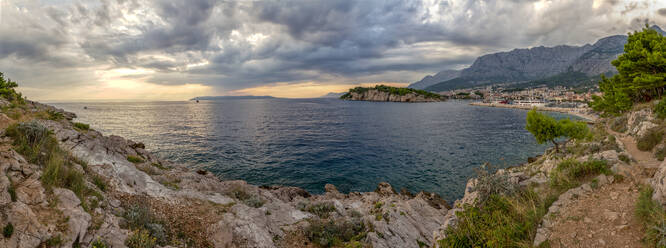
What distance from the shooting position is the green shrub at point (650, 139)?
1808cm

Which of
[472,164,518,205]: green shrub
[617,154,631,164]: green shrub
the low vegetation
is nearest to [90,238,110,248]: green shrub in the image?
the low vegetation

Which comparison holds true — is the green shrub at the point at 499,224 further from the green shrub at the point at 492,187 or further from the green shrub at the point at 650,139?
the green shrub at the point at 650,139

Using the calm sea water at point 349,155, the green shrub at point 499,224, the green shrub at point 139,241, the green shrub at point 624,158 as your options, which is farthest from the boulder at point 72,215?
the green shrub at point 624,158

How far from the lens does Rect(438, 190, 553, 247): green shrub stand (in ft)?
24.4

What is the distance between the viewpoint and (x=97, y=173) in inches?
410

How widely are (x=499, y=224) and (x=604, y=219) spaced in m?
2.60

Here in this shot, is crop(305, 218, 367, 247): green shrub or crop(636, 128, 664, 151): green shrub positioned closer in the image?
crop(305, 218, 367, 247): green shrub

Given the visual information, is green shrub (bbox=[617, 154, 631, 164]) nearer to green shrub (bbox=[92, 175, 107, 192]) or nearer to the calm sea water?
the calm sea water

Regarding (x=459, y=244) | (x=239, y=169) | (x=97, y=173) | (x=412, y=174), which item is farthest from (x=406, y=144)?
(x=97, y=173)

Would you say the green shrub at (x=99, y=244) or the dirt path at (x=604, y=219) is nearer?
the dirt path at (x=604, y=219)

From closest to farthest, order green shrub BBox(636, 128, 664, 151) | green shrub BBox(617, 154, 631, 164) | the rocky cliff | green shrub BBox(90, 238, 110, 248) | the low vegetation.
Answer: the rocky cliff → green shrub BBox(90, 238, 110, 248) → the low vegetation → green shrub BBox(617, 154, 631, 164) → green shrub BBox(636, 128, 664, 151)

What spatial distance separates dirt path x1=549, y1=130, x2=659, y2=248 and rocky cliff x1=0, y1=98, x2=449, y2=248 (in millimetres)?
5916

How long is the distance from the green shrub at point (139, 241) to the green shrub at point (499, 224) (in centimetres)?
937

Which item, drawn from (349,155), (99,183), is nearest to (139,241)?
(99,183)
